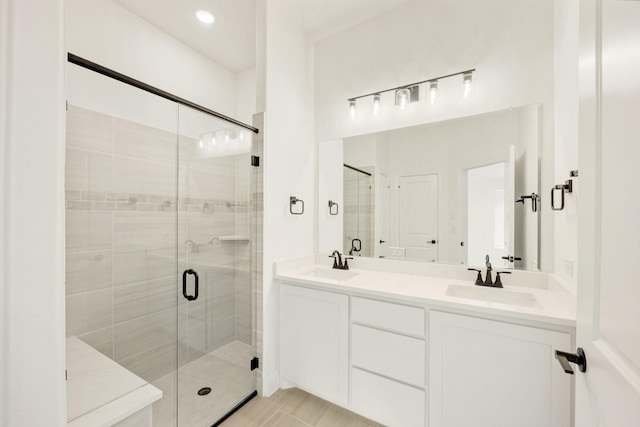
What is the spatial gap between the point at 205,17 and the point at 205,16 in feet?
0.04

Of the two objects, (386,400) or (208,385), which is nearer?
Result: (386,400)

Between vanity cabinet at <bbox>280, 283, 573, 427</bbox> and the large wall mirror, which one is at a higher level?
the large wall mirror

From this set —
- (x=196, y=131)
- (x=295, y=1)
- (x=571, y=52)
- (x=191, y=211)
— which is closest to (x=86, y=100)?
(x=196, y=131)

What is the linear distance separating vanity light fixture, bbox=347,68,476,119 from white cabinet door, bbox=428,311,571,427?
160 cm

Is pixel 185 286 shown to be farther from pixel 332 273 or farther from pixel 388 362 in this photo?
pixel 388 362

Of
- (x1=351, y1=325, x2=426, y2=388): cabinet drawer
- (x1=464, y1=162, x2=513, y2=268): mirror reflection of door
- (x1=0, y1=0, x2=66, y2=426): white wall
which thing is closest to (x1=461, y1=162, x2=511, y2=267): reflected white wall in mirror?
(x1=464, y1=162, x2=513, y2=268): mirror reflection of door

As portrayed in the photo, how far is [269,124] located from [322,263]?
135cm

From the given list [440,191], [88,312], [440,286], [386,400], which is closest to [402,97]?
[440,191]

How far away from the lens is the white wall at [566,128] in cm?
134

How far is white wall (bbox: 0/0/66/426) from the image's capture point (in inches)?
21.4

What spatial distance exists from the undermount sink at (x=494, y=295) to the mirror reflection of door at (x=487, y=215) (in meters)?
0.23

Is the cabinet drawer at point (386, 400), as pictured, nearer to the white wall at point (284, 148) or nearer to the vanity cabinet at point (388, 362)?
the vanity cabinet at point (388, 362)

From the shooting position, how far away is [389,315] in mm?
1654

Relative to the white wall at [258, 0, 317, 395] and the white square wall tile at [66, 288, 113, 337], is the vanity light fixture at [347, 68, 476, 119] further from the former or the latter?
the white square wall tile at [66, 288, 113, 337]
